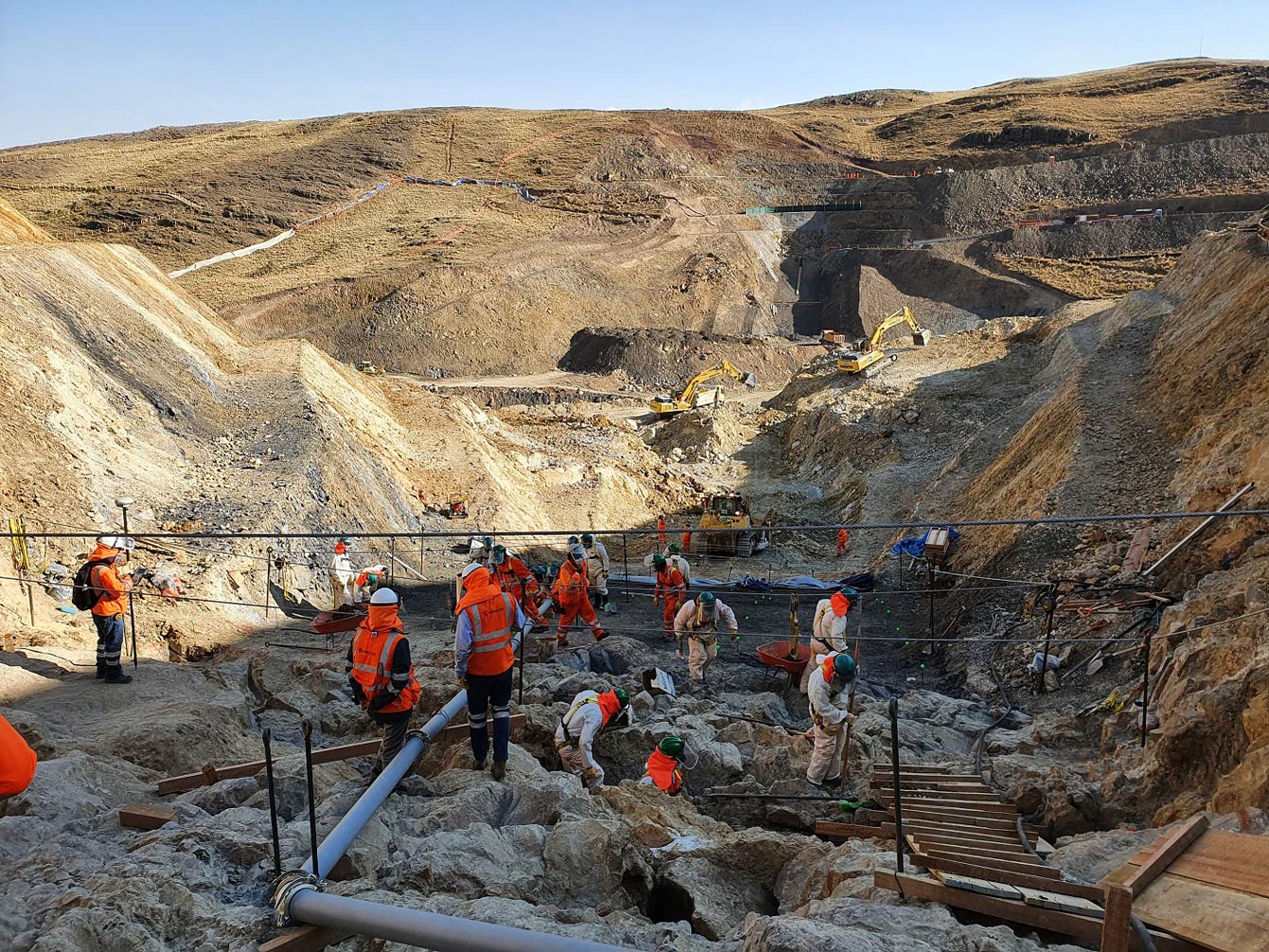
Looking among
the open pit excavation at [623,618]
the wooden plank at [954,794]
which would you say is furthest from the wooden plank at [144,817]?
the wooden plank at [954,794]

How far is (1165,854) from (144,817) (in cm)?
527

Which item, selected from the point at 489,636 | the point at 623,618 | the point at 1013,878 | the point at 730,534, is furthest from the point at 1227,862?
the point at 730,534

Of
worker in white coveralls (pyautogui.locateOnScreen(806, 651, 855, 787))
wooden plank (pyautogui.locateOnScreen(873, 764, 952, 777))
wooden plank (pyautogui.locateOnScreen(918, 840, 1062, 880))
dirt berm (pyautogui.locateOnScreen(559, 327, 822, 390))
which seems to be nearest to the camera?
wooden plank (pyautogui.locateOnScreen(918, 840, 1062, 880))

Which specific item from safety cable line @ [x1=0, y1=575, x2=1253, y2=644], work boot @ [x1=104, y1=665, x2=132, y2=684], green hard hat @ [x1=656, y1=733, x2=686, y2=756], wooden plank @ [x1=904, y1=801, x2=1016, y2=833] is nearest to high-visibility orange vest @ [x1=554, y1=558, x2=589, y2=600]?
safety cable line @ [x1=0, y1=575, x2=1253, y2=644]

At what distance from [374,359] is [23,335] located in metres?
21.8

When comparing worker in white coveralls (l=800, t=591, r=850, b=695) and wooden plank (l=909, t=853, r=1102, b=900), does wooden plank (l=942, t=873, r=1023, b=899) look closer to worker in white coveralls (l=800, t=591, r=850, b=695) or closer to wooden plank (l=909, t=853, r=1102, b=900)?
wooden plank (l=909, t=853, r=1102, b=900)

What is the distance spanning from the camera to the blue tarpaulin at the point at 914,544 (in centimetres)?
1555

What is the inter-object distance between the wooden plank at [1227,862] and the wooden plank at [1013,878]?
39 cm

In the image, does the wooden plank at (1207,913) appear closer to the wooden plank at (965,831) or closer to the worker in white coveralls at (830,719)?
the wooden plank at (965,831)

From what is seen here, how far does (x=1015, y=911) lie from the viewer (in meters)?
3.91

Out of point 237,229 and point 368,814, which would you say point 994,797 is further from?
point 237,229

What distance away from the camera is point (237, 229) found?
47531mm

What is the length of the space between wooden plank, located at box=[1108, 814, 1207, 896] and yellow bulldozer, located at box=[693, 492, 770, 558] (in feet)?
47.6

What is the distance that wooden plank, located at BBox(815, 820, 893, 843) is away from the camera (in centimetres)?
590
